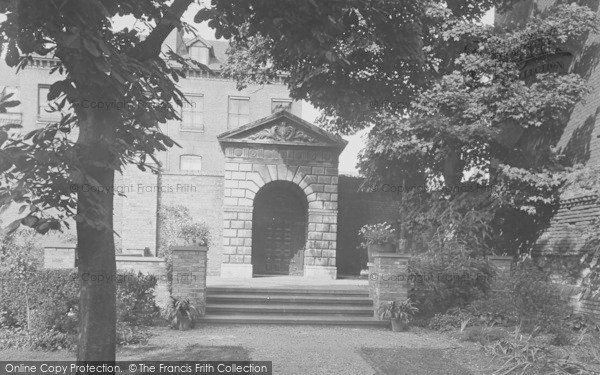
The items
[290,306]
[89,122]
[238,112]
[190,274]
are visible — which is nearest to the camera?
[89,122]

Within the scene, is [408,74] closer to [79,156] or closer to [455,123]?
[455,123]

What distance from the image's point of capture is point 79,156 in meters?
5.25

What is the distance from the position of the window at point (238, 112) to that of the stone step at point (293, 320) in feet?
79.4

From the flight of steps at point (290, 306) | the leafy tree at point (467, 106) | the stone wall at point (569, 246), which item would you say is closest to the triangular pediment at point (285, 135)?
the leafy tree at point (467, 106)

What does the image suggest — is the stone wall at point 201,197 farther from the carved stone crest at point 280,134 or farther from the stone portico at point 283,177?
the carved stone crest at point 280,134

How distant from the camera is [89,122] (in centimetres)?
563

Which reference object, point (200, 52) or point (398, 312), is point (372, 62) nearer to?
point (398, 312)

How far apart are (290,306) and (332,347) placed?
10.5 feet

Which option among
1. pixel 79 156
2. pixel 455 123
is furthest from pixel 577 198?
pixel 79 156

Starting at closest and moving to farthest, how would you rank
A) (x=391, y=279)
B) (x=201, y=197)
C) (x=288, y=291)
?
(x=391, y=279), (x=288, y=291), (x=201, y=197)

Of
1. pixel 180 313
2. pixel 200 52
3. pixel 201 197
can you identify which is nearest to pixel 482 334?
pixel 180 313

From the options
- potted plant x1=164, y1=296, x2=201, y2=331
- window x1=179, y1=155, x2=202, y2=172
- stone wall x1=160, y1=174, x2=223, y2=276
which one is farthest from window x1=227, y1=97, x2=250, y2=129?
potted plant x1=164, y1=296, x2=201, y2=331

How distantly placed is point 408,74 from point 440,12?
2133 millimetres

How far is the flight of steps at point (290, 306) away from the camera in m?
Answer: 12.2
